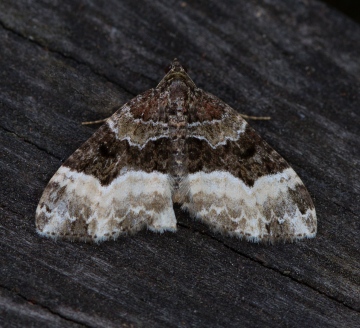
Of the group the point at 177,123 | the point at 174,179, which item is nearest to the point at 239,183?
the point at 174,179

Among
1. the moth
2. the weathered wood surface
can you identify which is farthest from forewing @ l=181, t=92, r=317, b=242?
Answer: the weathered wood surface

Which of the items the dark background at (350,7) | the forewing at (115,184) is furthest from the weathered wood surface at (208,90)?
the dark background at (350,7)

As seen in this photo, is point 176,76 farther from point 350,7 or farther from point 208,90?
point 350,7

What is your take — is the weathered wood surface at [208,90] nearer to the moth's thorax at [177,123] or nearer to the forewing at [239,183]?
the forewing at [239,183]

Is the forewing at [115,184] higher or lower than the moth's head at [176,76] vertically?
lower

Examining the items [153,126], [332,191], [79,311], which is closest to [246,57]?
[153,126]

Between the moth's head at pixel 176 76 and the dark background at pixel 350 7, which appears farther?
the dark background at pixel 350 7
